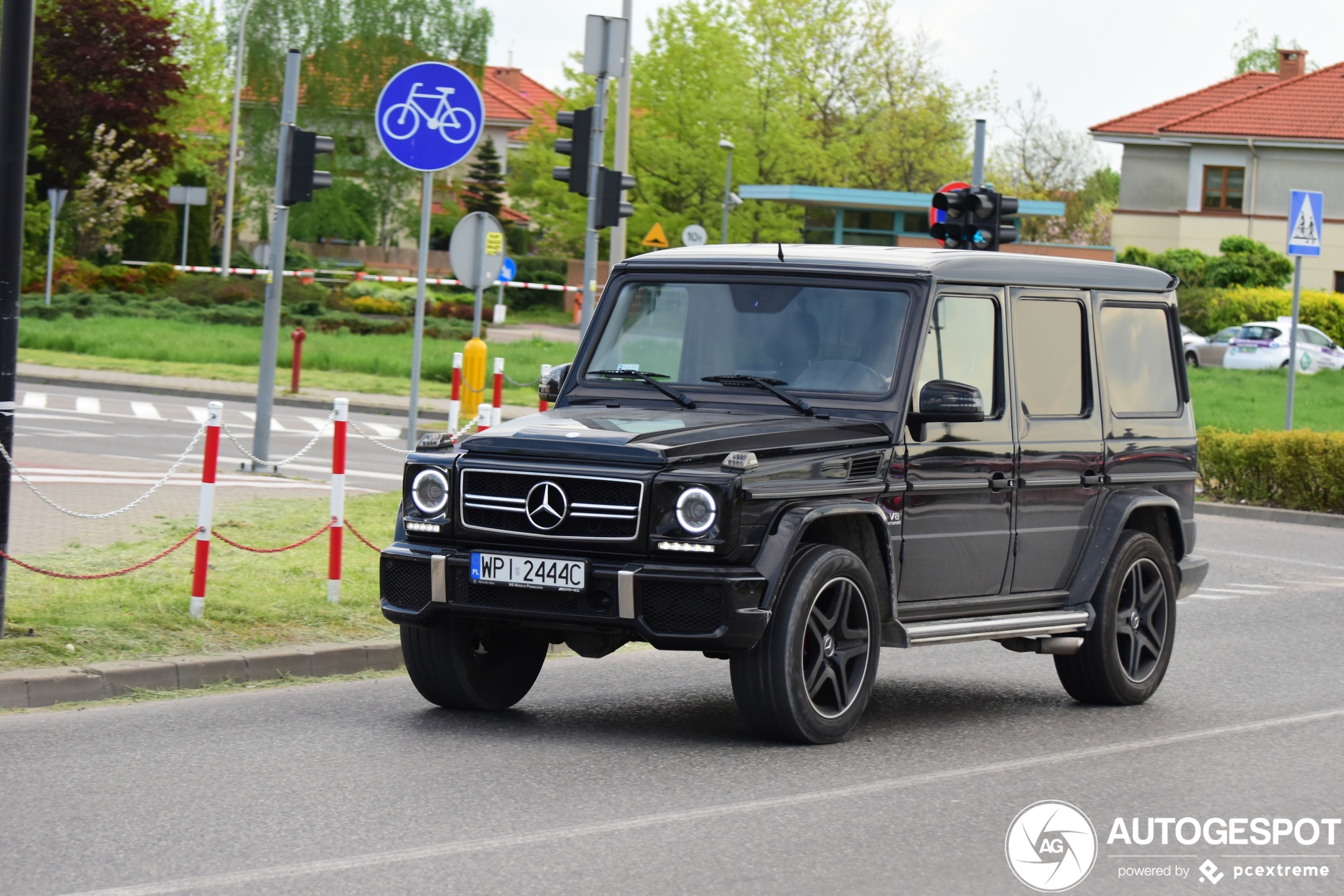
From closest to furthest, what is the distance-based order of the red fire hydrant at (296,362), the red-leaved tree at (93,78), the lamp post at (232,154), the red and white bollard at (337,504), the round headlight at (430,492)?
the round headlight at (430,492) → the red and white bollard at (337,504) → the red fire hydrant at (296,362) → the red-leaved tree at (93,78) → the lamp post at (232,154)

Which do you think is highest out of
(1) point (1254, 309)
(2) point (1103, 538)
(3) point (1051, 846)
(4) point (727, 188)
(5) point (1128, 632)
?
(4) point (727, 188)

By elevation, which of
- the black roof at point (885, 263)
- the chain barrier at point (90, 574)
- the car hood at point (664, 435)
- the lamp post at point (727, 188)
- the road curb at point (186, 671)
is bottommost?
the road curb at point (186, 671)

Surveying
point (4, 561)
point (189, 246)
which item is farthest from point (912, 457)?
point (189, 246)

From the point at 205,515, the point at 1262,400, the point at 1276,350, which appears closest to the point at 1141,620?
the point at 205,515

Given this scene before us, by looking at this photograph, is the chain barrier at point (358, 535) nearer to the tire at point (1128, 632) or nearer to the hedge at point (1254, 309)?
the tire at point (1128, 632)

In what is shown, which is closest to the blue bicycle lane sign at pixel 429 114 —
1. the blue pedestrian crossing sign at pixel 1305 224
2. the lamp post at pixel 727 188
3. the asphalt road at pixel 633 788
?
the asphalt road at pixel 633 788

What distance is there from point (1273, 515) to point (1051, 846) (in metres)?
16.0

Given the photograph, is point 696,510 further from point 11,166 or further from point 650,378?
point 11,166

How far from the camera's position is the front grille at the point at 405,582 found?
7.81 metres

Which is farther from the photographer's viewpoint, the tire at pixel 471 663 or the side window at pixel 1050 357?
the side window at pixel 1050 357

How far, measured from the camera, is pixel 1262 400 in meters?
38.7

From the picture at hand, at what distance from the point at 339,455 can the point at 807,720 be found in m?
4.32

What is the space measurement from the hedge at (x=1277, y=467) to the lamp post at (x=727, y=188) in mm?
38748

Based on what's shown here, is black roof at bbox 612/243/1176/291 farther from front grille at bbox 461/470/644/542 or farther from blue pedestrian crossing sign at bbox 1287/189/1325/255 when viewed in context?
blue pedestrian crossing sign at bbox 1287/189/1325/255
